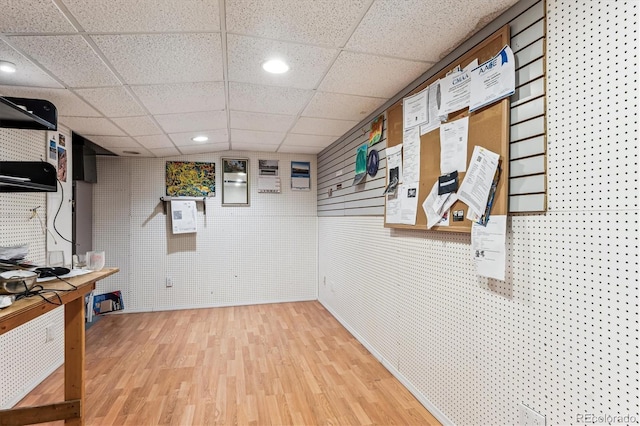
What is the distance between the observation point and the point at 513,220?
5.16 ft

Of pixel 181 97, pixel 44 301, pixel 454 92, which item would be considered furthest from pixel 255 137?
pixel 44 301

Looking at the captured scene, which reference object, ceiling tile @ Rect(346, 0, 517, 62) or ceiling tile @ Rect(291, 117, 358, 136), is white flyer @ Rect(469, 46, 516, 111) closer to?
ceiling tile @ Rect(346, 0, 517, 62)

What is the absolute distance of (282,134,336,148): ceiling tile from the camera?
13.4 ft

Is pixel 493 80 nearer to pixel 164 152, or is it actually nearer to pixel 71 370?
pixel 71 370

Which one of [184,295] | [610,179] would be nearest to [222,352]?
[184,295]

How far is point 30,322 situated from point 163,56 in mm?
2398

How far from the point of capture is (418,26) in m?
1.67

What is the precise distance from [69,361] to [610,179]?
9.17 ft

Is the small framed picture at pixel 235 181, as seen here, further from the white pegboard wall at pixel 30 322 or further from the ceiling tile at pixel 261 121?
the white pegboard wall at pixel 30 322

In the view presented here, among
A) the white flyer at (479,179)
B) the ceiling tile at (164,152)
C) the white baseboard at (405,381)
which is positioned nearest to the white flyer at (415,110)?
the white flyer at (479,179)

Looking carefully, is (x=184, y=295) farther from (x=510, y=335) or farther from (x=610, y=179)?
(x=610, y=179)

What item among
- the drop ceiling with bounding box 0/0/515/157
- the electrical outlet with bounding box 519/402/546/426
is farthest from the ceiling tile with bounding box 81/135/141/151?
the electrical outlet with bounding box 519/402/546/426

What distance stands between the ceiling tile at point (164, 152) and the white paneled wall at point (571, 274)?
384 cm

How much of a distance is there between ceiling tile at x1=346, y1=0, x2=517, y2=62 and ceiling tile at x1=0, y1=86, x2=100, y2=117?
2110 millimetres
